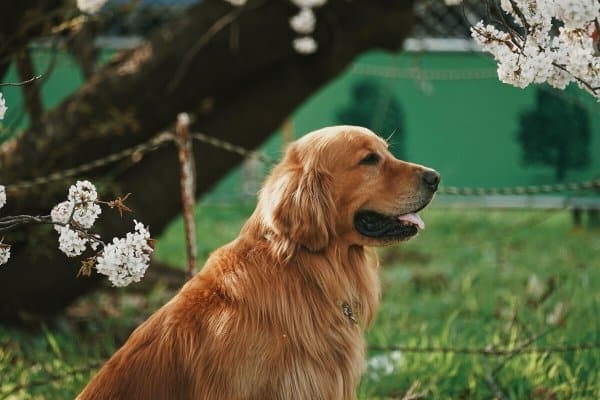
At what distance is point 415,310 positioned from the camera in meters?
6.66

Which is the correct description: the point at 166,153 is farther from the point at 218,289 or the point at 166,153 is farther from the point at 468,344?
the point at 218,289

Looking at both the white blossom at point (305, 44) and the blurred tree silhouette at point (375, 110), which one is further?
the blurred tree silhouette at point (375, 110)

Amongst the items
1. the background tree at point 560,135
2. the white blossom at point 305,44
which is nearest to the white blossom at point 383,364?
the white blossom at point 305,44

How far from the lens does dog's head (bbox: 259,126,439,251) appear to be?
3.40 m

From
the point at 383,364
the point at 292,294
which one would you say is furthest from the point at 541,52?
the point at 383,364

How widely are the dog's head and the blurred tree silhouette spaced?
7079 mm

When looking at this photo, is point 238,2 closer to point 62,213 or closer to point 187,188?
point 187,188

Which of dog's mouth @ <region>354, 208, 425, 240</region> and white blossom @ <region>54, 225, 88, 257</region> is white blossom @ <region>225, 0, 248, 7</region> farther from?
white blossom @ <region>54, 225, 88, 257</region>

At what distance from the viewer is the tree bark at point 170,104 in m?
5.77

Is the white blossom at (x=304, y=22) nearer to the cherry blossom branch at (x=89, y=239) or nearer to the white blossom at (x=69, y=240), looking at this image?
the cherry blossom branch at (x=89, y=239)

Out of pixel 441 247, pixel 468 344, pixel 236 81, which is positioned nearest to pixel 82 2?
pixel 236 81

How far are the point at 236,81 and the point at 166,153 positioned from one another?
68 cm

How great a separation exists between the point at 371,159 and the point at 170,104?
2.69 metres

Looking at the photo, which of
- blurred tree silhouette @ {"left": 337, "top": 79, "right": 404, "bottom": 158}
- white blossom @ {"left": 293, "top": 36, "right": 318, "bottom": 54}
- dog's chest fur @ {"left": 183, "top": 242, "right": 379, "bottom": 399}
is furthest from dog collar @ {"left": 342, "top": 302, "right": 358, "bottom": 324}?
blurred tree silhouette @ {"left": 337, "top": 79, "right": 404, "bottom": 158}
